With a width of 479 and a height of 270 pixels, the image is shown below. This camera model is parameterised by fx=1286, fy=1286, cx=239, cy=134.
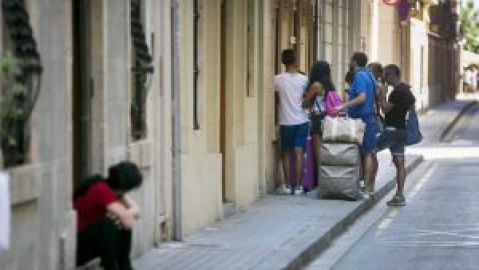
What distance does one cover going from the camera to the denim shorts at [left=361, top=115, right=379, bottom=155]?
17.5 metres

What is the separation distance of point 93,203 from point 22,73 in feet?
4.75

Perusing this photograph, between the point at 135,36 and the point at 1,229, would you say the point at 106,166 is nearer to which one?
the point at 135,36

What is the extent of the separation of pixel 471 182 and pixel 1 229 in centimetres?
1617

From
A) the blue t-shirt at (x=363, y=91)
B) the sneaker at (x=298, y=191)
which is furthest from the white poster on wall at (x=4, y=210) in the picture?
the sneaker at (x=298, y=191)

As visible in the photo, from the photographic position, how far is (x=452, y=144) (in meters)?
34.8

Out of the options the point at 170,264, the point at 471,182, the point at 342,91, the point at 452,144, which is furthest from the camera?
the point at 452,144

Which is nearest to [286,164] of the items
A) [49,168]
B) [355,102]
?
[355,102]

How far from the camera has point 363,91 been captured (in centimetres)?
1738

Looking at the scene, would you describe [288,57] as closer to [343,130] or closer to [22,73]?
[343,130]

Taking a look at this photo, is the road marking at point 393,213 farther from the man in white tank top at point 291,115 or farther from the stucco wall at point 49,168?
the stucco wall at point 49,168

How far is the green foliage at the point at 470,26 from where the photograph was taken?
12188 centimetres

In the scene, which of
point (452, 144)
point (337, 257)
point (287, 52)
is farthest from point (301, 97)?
point (452, 144)

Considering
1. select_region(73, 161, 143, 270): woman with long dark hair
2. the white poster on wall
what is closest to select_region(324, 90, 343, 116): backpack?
select_region(73, 161, 143, 270): woman with long dark hair

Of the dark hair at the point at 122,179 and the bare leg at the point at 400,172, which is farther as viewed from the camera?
the bare leg at the point at 400,172
